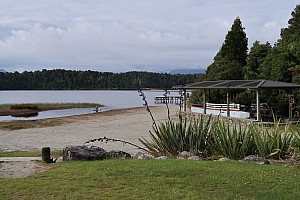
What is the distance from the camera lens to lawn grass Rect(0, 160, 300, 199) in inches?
205

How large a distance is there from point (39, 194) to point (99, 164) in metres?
2.19

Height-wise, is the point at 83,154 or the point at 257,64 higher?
the point at 257,64

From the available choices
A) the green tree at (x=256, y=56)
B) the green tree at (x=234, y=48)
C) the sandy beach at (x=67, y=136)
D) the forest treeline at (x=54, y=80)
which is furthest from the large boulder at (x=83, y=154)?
the forest treeline at (x=54, y=80)

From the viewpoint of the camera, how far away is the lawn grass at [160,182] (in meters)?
5.21

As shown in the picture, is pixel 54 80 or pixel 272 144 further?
pixel 54 80

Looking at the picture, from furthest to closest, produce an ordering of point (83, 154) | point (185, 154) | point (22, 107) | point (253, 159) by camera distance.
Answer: point (22, 107) < point (185, 154) < point (83, 154) < point (253, 159)

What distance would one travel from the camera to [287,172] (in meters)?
6.55

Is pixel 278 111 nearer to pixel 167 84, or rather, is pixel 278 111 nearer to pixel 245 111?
pixel 245 111

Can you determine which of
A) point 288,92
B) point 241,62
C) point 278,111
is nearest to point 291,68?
point 288,92

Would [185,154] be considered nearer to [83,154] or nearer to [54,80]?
[83,154]

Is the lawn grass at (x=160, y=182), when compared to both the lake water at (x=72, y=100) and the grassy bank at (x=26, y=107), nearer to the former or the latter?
the lake water at (x=72, y=100)

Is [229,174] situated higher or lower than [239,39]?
lower

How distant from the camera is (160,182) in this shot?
585 cm

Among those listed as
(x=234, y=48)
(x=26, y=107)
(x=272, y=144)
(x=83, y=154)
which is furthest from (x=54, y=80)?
(x=272, y=144)
